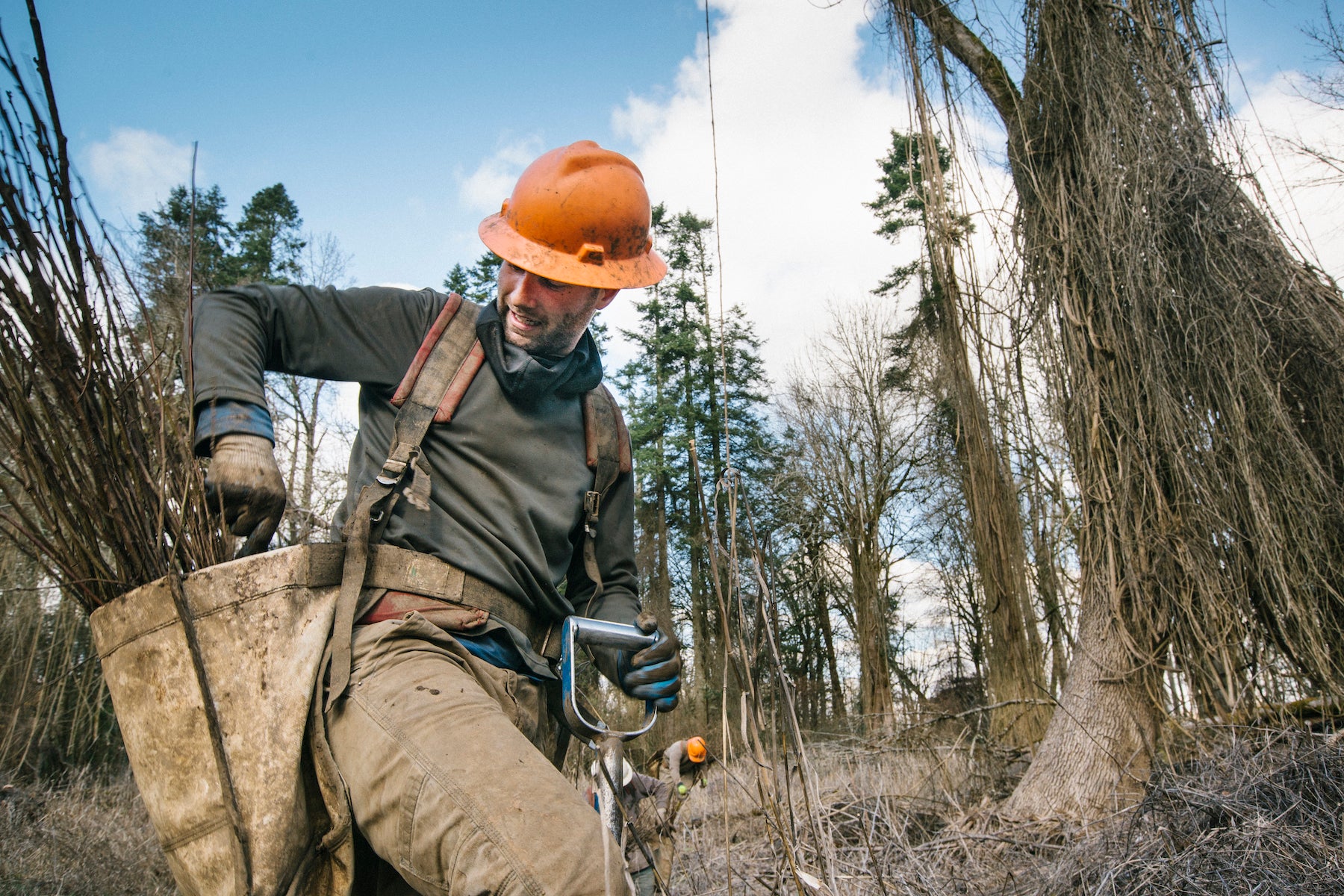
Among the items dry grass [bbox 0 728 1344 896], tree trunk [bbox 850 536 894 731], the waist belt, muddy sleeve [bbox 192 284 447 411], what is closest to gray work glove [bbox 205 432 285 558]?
muddy sleeve [bbox 192 284 447 411]

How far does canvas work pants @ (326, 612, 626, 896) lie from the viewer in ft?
4.53

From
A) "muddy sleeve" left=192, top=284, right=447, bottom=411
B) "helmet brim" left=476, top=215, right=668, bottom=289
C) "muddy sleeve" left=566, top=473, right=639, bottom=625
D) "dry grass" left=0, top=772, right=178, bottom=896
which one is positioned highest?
"helmet brim" left=476, top=215, right=668, bottom=289

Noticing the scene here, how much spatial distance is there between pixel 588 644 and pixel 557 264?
1025 mm

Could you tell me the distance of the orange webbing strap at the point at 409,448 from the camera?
1.67 m

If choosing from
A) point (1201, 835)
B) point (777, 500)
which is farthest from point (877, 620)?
point (1201, 835)

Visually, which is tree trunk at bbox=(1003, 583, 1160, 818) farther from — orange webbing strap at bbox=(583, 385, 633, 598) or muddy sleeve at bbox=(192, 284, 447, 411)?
muddy sleeve at bbox=(192, 284, 447, 411)

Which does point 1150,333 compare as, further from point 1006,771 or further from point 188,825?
point 188,825

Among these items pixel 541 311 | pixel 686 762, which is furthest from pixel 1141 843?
pixel 541 311

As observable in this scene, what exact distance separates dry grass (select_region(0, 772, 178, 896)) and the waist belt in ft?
11.2

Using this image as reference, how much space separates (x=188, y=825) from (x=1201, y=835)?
3029 millimetres

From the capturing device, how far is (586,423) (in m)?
2.37

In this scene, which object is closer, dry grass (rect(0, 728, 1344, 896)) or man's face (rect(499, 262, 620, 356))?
man's face (rect(499, 262, 620, 356))

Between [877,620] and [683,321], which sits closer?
[877,620]

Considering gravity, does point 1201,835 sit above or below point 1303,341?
below
